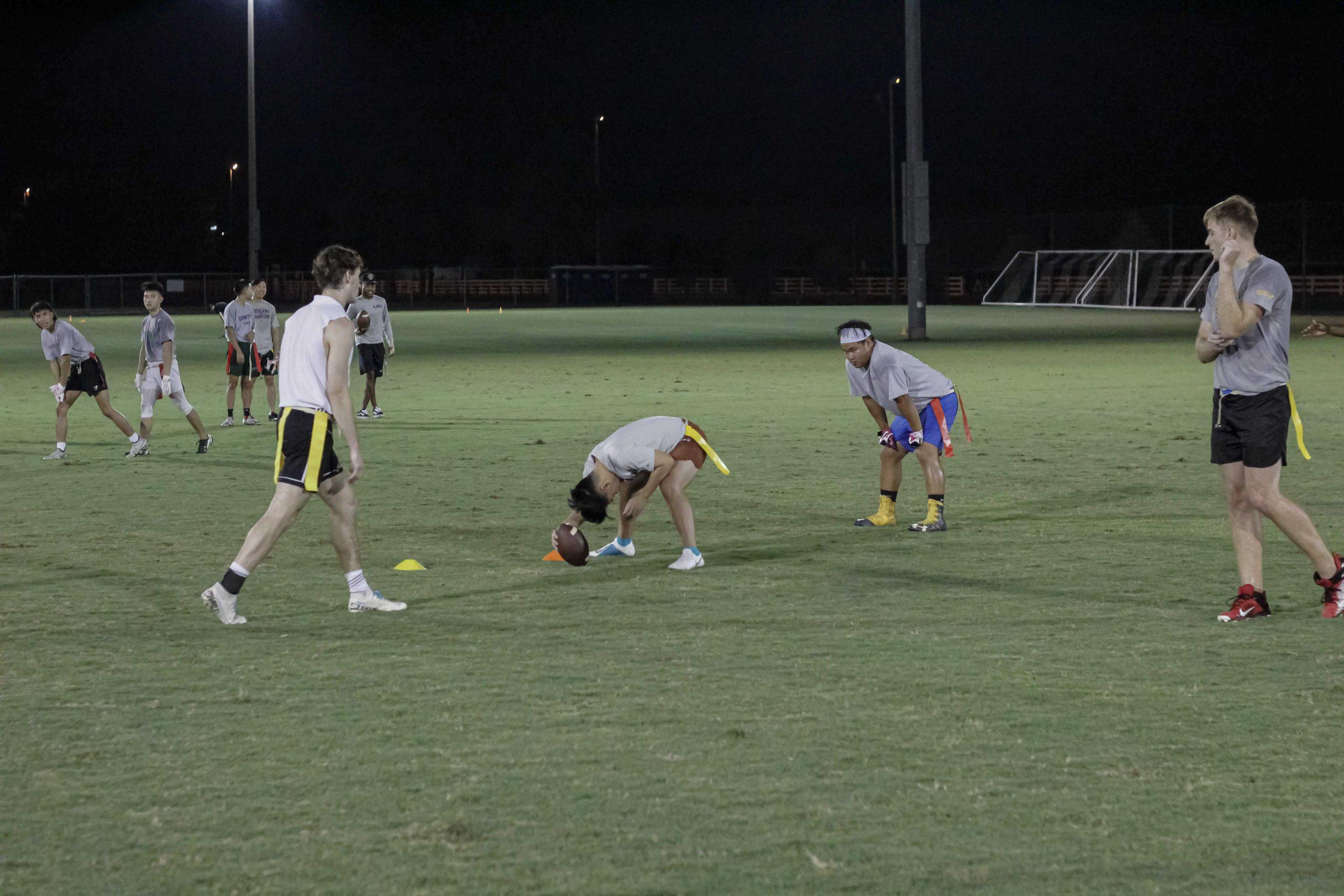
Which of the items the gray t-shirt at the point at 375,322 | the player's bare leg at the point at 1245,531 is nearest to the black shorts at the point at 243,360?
the gray t-shirt at the point at 375,322

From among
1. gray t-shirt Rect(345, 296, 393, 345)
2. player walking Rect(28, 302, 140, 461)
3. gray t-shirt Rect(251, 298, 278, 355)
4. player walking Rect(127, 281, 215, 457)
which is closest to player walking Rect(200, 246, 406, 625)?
player walking Rect(28, 302, 140, 461)

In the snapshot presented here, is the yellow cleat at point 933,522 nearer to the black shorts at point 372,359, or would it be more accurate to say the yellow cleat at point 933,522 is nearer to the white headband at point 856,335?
the white headband at point 856,335

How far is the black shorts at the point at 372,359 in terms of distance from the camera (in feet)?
61.7

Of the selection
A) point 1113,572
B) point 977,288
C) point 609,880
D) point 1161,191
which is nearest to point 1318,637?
point 1113,572

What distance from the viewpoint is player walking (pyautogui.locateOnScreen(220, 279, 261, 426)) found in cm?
1731

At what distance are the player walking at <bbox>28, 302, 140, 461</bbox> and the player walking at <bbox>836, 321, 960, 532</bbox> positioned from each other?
777cm

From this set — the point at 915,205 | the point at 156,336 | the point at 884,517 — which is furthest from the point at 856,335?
the point at 915,205

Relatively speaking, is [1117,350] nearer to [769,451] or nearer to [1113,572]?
[769,451]

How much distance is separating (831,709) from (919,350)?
25.6 metres

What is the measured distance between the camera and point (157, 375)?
49.4 feet

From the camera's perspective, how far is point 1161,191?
88812 millimetres

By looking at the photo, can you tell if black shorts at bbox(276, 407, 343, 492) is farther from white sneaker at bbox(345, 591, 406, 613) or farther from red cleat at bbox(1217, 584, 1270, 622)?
red cleat at bbox(1217, 584, 1270, 622)

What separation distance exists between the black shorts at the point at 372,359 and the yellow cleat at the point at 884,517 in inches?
380

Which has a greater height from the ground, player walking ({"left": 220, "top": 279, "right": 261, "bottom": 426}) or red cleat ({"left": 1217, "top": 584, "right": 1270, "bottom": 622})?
player walking ({"left": 220, "top": 279, "right": 261, "bottom": 426})
